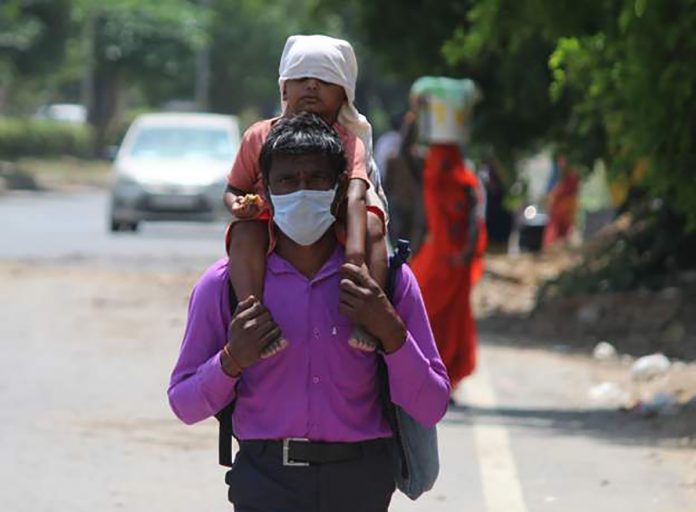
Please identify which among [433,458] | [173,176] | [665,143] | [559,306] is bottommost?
[173,176]

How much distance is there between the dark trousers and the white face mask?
0.55 m

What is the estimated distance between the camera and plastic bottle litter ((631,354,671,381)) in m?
12.5

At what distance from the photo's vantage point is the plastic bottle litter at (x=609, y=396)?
1177 cm

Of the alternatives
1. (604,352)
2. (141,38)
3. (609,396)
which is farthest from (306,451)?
(141,38)

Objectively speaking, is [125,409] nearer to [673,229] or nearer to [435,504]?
[435,504]

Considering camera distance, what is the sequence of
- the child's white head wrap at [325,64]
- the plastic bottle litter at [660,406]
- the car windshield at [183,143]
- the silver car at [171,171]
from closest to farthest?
the child's white head wrap at [325,64] → the plastic bottle litter at [660,406] → the silver car at [171,171] → the car windshield at [183,143]

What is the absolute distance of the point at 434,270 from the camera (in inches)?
460

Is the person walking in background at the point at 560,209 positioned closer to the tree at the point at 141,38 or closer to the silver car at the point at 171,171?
the silver car at the point at 171,171

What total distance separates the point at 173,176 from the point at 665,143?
15936mm

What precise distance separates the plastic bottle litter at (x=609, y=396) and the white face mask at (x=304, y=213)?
7466 mm

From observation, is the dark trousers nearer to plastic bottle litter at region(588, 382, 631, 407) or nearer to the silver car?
plastic bottle litter at region(588, 382, 631, 407)

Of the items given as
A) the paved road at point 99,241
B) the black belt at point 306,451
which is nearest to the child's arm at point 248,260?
the black belt at point 306,451

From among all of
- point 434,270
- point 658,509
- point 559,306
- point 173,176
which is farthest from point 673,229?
point 173,176

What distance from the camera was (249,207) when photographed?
179 inches
